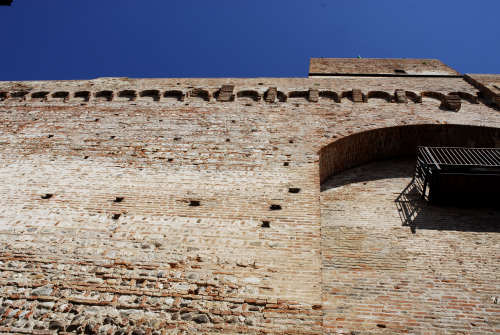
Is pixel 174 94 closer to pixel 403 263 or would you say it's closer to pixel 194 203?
pixel 194 203

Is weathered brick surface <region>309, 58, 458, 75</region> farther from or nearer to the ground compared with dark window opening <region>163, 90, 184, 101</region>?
farther from the ground

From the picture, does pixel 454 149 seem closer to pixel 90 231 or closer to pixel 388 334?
pixel 388 334

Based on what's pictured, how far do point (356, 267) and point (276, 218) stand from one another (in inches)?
56.1

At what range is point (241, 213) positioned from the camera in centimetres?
492

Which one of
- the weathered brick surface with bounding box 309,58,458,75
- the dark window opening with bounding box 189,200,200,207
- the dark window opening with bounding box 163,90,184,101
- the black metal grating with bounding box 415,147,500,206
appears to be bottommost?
the dark window opening with bounding box 189,200,200,207

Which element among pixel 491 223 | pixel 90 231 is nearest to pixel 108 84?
pixel 90 231

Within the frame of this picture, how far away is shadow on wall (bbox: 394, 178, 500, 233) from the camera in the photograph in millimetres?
5598

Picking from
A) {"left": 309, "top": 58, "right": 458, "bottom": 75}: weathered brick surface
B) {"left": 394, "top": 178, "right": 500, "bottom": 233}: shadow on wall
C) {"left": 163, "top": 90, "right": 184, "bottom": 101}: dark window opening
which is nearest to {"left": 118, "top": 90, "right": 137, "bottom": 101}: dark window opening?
{"left": 163, "top": 90, "right": 184, "bottom": 101}: dark window opening

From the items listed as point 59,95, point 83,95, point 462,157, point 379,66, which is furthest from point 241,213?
point 379,66

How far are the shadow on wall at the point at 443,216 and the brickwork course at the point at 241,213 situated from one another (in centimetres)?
3

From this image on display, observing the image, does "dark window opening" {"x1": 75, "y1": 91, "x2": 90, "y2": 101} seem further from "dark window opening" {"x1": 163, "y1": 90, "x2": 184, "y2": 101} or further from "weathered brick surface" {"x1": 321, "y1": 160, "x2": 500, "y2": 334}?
"weathered brick surface" {"x1": 321, "y1": 160, "x2": 500, "y2": 334}

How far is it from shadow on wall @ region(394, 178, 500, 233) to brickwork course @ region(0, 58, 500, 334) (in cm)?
3

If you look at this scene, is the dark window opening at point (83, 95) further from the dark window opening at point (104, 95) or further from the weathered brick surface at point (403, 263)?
the weathered brick surface at point (403, 263)

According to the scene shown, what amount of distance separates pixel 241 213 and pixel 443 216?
12.3 ft
